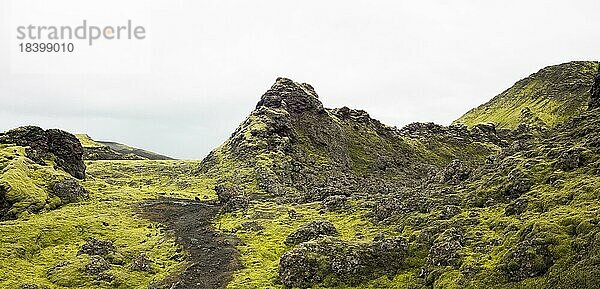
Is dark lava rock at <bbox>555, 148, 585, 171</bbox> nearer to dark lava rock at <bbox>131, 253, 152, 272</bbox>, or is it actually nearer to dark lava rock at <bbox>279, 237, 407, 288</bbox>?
dark lava rock at <bbox>279, 237, 407, 288</bbox>

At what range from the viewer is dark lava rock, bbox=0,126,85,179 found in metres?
112

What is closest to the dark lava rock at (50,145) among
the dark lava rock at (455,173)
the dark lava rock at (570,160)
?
the dark lava rock at (455,173)

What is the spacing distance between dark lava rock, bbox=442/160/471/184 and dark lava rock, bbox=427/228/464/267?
27.1 metres

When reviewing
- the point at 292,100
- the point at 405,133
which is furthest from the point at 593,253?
the point at 405,133

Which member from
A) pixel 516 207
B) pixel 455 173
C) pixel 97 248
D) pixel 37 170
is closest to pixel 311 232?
pixel 516 207

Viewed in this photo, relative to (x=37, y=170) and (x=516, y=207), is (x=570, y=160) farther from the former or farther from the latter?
(x=37, y=170)

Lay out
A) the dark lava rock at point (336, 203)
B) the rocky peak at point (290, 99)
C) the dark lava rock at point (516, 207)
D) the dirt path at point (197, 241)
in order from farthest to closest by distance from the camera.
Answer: the rocky peak at point (290, 99) < the dark lava rock at point (336, 203) < the dirt path at point (197, 241) < the dark lava rock at point (516, 207)

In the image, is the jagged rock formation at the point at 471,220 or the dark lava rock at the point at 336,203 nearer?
the jagged rock formation at the point at 471,220

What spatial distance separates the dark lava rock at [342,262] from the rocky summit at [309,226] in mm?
159

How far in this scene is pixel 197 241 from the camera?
7525 centimetres

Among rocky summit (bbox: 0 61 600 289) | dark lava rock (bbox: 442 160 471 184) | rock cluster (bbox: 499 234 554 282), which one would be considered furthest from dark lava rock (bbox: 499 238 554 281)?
dark lava rock (bbox: 442 160 471 184)

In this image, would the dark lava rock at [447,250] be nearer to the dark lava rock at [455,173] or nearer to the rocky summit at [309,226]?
the rocky summit at [309,226]

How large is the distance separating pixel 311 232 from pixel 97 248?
2945 centimetres

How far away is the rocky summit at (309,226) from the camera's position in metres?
44.7
